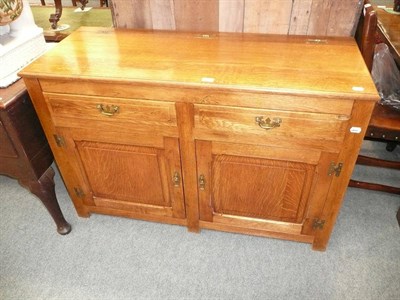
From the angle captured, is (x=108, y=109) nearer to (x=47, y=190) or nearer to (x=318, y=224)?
(x=47, y=190)

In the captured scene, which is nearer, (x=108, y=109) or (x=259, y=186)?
(x=108, y=109)

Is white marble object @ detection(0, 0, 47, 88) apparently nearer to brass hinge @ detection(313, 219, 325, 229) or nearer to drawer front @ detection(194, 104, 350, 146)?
drawer front @ detection(194, 104, 350, 146)

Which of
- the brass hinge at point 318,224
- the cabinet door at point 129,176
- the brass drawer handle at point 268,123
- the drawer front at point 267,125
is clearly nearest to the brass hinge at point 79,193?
the cabinet door at point 129,176

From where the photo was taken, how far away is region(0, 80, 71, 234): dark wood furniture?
1183 millimetres

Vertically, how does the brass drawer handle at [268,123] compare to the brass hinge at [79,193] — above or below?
above

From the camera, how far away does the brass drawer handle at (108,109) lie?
1143 mm

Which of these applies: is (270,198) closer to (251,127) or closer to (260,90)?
(251,127)

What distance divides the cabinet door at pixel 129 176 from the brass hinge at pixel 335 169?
0.57m

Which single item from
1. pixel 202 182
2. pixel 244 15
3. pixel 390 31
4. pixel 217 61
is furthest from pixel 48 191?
pixel 390 31

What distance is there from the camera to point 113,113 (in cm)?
116

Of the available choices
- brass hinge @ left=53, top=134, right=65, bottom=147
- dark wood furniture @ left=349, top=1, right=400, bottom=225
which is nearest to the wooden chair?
dark wood furniture @ left=349, top=1, right=400, bottom=225

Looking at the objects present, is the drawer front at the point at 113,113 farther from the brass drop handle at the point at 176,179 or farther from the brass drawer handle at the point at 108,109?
the brass drop handle at the point at 176,179

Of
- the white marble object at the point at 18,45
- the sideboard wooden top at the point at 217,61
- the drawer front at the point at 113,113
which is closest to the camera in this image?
the sideboard wooden top at the point at 217,61

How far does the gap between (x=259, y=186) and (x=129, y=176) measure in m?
0.57
